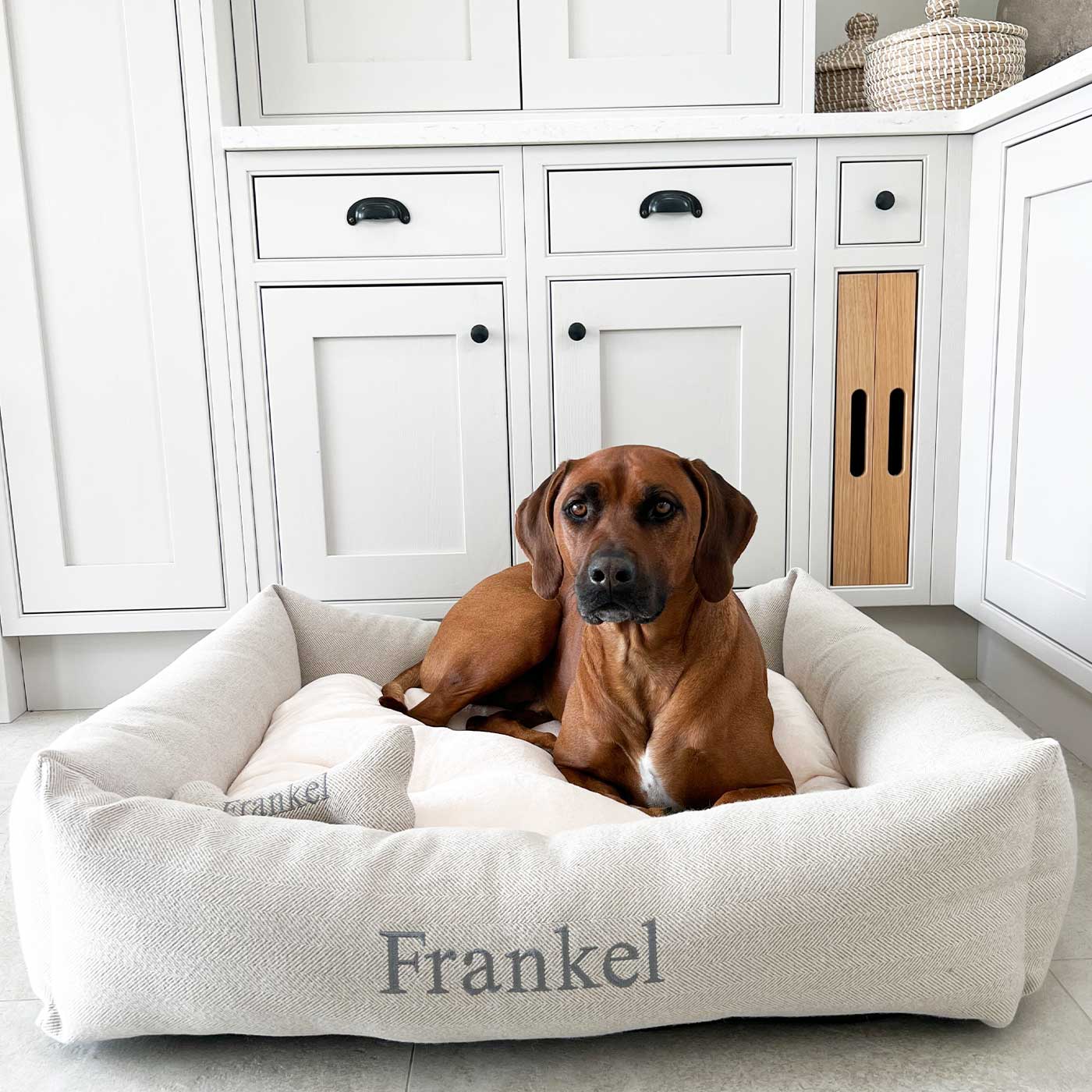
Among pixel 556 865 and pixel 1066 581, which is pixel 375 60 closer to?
pixel 1066 581

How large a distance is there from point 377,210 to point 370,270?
129mm

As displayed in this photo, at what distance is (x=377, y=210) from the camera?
7.45 feet

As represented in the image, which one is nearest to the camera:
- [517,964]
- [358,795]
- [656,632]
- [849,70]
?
[517,964]

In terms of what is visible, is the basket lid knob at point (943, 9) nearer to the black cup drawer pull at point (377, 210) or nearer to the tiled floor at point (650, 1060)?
the black cup drawer pull at point (377, 210)

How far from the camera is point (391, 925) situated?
3.55 ft

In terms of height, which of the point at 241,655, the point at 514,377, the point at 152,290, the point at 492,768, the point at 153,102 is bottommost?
the point at 492,768

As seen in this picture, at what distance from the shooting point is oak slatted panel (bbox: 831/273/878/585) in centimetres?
235

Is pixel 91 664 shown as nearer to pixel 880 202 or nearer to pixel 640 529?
pixel 640 529

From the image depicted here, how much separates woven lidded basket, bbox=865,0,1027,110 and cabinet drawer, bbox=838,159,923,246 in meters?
0.17

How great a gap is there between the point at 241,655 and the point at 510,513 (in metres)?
0.79

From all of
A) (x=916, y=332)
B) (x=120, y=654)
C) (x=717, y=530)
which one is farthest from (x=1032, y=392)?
(x=120, y=654)

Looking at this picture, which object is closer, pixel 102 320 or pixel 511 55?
pixel 102 320

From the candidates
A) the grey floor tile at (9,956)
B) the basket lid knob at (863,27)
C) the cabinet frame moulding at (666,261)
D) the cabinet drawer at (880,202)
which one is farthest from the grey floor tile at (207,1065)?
the basket lid knob at (863,27)

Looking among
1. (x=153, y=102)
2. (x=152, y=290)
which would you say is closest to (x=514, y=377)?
→ (x=152, y=290)
